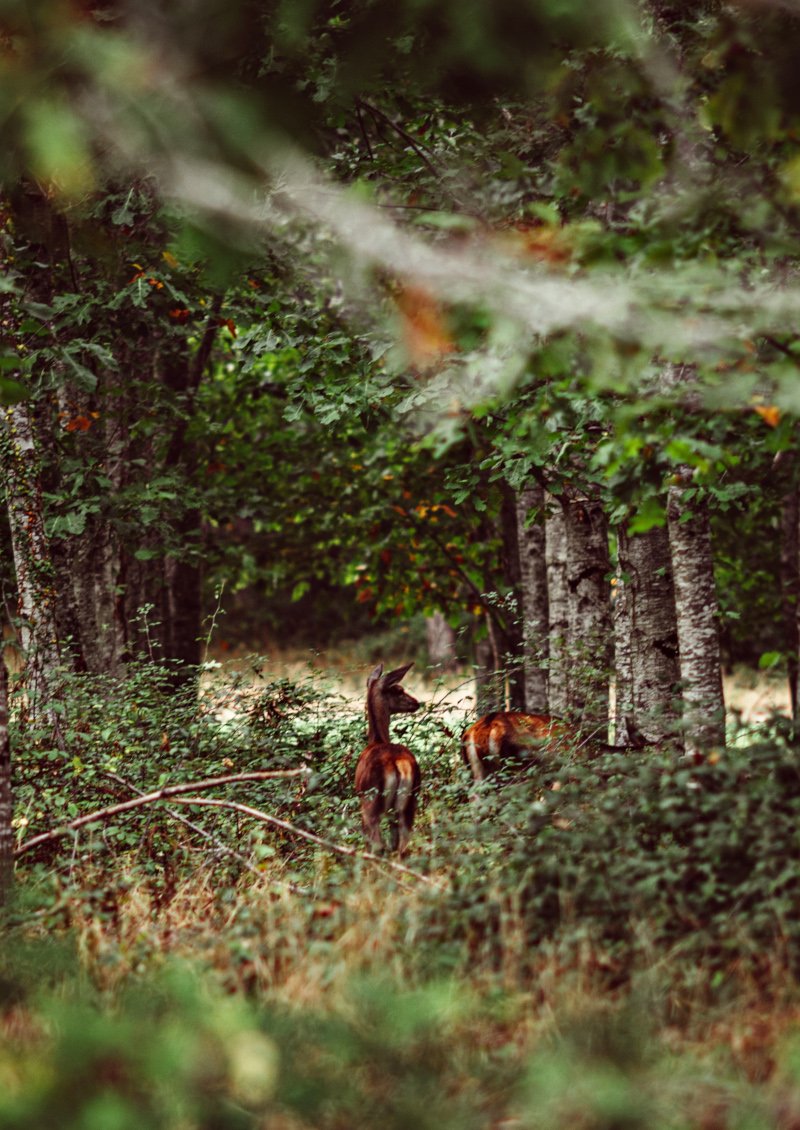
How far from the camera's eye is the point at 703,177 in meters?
5.98

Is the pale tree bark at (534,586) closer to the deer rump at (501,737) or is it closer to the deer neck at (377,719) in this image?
the deer rump at (501,737)

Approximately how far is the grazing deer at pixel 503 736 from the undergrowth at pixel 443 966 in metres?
0.78

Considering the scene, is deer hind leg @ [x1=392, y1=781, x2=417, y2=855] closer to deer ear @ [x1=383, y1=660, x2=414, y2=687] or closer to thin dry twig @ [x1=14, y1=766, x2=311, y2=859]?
deer ear @ [x1=383, y1=660, x2=414, y2=687]

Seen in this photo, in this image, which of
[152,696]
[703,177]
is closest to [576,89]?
[703,177]

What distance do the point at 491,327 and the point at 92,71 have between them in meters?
2.01

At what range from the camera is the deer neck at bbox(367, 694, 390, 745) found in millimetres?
7711

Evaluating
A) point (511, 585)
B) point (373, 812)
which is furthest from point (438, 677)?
point (511, 585)

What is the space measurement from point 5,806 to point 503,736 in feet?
12.1

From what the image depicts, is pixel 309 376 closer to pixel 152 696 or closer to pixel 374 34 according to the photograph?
pixel 152 696

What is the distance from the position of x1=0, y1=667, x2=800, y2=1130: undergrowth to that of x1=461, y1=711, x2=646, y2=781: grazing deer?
0.78 metres

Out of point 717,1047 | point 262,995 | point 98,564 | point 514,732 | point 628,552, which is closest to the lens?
point 717,1047

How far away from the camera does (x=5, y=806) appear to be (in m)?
6.06

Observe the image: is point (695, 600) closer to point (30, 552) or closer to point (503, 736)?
point (503, 736)

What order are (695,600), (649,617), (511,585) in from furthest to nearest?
(511,585), (649,617), (695,600)
